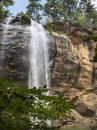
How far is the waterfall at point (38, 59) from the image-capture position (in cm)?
2020

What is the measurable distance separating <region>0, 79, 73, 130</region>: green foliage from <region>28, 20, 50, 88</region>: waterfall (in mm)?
16932

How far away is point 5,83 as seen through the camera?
278 centimetres

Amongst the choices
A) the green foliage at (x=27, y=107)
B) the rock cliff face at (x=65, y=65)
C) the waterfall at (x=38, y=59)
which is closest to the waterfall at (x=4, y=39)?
the rock cliff face at (x=65, y=65)

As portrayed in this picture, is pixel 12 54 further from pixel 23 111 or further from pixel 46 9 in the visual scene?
pixel 46 9

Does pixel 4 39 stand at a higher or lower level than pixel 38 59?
higher

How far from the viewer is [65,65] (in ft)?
70.5

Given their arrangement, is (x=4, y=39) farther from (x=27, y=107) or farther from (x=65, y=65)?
(x=27, y=107)

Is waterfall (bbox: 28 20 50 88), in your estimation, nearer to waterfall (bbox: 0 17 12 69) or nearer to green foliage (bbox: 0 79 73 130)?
waterfall (bbox: 0 17 12 69)

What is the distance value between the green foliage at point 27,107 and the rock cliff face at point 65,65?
653 inches

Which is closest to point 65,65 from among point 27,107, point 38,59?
point 38,59

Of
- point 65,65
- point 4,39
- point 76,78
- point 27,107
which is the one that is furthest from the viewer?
point 76,78

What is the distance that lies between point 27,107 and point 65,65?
18863 millimetres

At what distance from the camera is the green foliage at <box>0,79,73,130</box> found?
2.64 m

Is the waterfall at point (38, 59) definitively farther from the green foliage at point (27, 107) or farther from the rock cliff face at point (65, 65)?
the green foliage at point (27, 107)
